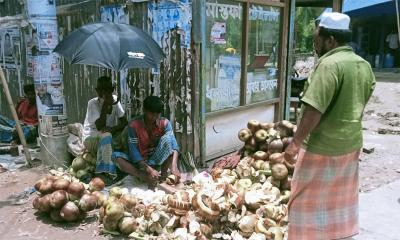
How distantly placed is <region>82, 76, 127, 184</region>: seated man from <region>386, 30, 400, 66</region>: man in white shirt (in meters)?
16.4

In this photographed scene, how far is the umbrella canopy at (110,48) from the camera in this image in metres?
4.18

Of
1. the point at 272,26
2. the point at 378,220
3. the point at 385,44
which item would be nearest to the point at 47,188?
the point at 378,220

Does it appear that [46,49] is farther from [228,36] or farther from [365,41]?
[365,41]

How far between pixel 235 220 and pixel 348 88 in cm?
173

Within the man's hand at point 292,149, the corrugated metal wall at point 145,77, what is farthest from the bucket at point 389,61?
the man's hand at point 292,149

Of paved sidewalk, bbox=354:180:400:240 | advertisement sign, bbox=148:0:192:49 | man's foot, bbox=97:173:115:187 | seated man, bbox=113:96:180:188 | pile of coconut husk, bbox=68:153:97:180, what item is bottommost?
paved sidewalk, bbox=354:180:400:240

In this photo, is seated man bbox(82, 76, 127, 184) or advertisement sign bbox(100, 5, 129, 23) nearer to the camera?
seated man bbox(82, 76, 127, 184)

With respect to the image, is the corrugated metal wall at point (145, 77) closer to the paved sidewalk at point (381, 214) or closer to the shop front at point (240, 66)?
the shop front at point (240, 66)

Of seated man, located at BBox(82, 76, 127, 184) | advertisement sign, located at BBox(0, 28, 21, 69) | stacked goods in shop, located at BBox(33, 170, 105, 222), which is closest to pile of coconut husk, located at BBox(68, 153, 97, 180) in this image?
seated man, located at BBox(82, 76, 127, 184)

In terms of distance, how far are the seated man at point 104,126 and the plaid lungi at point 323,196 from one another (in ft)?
8.76

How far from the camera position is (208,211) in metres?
3.55

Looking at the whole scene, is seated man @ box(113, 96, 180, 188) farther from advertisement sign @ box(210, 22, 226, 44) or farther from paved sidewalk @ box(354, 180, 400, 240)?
paved sidewalk @ box(354, 180, 400, 240)

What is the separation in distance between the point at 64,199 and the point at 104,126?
4.64 feet

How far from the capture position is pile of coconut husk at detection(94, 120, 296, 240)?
3600 mm
